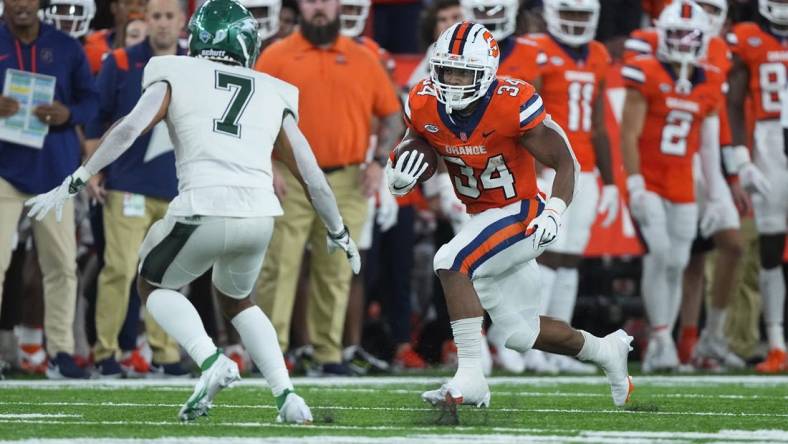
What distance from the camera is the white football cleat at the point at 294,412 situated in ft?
18.4

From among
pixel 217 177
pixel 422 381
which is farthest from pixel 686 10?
pixel 217 177

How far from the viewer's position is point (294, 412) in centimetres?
561

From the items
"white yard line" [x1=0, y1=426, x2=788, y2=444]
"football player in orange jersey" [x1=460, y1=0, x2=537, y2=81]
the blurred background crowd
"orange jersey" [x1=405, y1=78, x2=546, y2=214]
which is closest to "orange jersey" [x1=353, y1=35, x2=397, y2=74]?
the blurred background crowd

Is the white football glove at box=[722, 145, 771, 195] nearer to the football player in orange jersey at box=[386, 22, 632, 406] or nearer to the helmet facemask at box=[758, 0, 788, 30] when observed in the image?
the helmet facemask at box=[758, 0, 788, 30]

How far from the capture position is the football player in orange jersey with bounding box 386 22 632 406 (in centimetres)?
623

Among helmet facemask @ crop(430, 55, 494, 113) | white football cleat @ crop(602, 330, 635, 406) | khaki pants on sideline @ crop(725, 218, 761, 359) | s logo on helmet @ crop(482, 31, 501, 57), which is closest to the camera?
helmet facemask @ crop(430, 55, 494, 113)

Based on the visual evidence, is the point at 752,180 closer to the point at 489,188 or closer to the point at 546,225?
the point at 489,188

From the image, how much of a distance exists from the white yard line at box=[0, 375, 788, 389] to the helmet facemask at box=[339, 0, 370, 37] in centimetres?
247

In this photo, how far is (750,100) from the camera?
11.0 metres

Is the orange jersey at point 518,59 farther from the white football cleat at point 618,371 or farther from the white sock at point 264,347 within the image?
the white sock at point 264,347

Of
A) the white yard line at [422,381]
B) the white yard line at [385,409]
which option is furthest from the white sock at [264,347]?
the white yard line at [422,381]

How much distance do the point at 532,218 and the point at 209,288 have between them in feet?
11.6

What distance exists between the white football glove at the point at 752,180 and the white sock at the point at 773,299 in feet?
1.63

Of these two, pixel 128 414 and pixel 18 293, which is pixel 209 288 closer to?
pixel 18 293
